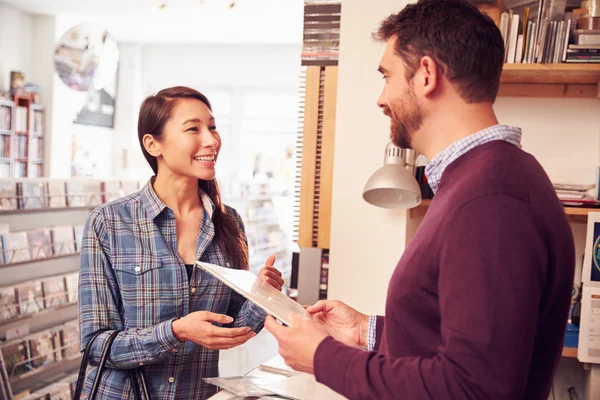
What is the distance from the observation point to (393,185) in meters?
2.04

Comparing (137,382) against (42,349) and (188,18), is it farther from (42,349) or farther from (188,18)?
(188,18)

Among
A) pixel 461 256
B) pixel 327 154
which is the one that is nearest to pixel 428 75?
pixel 461 256

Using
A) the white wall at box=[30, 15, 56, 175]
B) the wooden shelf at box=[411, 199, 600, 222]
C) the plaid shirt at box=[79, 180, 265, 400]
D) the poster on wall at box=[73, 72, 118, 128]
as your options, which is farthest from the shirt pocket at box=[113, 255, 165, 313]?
the poster on wall at box=[73, 72, 118, 128]

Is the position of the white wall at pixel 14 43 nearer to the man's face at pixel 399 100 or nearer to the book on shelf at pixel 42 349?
the book on shelf at pixel 42 349

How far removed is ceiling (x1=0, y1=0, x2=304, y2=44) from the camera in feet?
25.8

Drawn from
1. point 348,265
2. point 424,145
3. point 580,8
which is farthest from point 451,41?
point 580,8

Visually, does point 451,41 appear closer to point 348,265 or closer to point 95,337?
→ point 95,337

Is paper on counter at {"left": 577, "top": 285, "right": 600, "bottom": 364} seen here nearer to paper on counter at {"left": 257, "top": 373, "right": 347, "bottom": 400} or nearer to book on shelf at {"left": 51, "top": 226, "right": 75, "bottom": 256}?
paper on counter at {"left": 257, "top": 373, "right": 347, "bottom": 400}

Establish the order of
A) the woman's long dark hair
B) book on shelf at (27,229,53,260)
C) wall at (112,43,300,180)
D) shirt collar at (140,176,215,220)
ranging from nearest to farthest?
shirt collar at (140,176,215,220)
the woman's long dark hair
book on shelf at (27,229,53,260)
wall at (112,43,300,180)

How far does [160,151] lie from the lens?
1.94 meters

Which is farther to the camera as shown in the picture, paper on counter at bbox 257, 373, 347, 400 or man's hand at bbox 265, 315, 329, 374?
paper on counter at bbox 257, 373, 347, 400

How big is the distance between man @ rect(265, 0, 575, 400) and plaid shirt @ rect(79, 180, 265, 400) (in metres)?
0.68

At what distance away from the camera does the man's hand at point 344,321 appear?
1490 millimetres

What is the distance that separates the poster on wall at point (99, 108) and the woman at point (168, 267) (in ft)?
27.1
